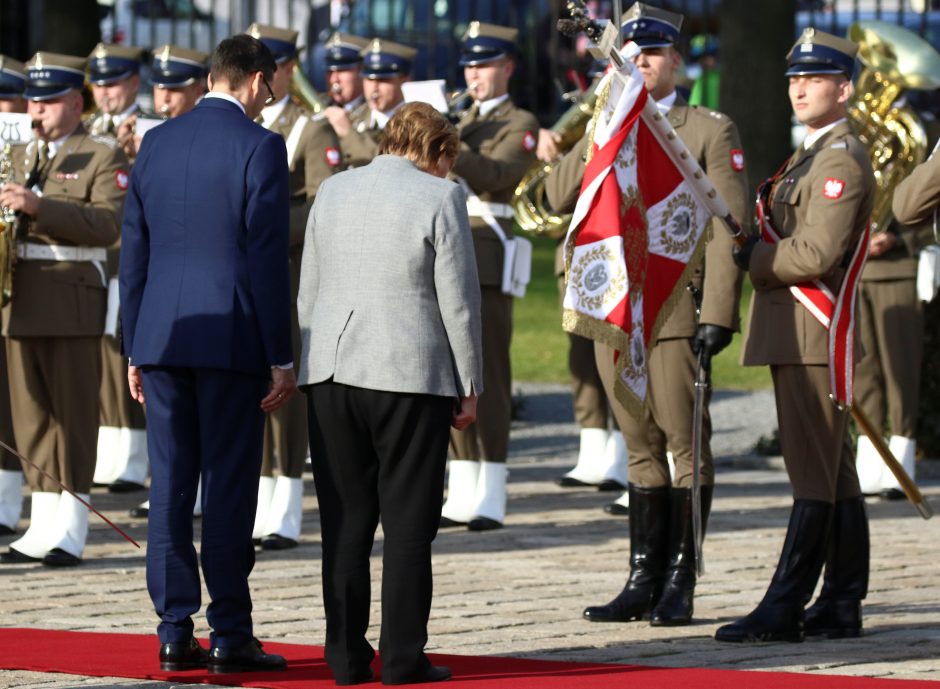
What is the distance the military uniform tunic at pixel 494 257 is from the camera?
10.5 m

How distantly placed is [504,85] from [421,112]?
4006 mm

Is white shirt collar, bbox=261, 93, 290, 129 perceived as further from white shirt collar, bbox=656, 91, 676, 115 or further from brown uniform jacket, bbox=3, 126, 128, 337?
white shirt collar, bbox=656, 91, 676, 115

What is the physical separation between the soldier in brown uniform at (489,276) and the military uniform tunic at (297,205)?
34.8 inches

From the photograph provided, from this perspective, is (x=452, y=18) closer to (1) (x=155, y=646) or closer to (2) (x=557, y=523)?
(2) (x=557, y=523)

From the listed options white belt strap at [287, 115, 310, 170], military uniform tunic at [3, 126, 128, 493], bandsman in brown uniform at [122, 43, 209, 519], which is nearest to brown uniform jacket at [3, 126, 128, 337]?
military uniform tunic at [3, 126, 128, 493]

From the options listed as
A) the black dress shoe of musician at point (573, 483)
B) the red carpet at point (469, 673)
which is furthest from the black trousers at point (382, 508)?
the black dress shoe of musician at point (573, 483)

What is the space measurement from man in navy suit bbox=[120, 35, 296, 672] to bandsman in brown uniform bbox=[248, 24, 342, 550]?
2.77 metres

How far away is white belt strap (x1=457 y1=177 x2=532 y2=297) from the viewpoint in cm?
1061

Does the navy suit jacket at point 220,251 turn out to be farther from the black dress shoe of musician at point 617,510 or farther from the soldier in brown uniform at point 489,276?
the black dress shoe of musician at point 617,510

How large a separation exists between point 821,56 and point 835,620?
2099mm

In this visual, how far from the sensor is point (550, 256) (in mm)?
24516

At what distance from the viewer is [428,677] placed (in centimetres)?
666

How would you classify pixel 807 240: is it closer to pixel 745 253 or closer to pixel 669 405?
pixel 745 253

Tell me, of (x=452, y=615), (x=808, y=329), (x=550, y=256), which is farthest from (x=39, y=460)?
(x=550, y=256)
